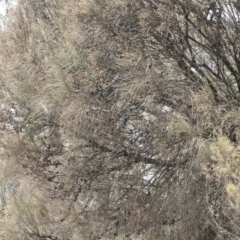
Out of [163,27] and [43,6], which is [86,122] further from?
[43,6]

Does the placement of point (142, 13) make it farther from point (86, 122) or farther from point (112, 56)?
point (86, 122)

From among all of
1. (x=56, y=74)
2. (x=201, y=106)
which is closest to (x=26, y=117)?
(x=56, y=74)

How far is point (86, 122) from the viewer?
5.63 meters

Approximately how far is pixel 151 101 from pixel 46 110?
3.70ft

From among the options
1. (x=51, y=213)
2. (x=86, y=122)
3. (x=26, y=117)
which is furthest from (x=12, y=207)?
(x=86, y=122)

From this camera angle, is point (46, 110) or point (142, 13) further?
point (46, 110)

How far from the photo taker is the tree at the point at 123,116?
5438mm

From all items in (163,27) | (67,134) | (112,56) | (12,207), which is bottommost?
(12,207)

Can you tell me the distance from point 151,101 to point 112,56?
587 millimetres

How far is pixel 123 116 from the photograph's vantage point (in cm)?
574

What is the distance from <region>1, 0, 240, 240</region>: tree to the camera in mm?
5438

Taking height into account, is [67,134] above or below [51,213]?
→ above

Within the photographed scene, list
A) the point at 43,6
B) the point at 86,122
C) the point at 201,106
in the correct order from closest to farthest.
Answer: the point at 201,106 < the point at 86,122 < the point at 43,6

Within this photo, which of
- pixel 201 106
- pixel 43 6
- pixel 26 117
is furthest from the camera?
pixel 43 6
